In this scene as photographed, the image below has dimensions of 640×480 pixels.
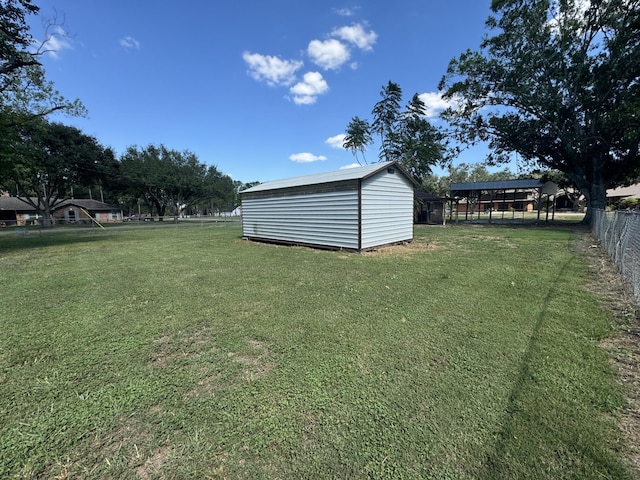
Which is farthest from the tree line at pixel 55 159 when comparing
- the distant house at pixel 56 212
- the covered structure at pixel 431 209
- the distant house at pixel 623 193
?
the distant house at pixel 623 193

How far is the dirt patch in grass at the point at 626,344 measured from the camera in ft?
5.82

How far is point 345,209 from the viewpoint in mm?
8906

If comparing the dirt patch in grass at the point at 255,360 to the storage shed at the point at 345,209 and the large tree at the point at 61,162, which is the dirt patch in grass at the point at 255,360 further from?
the large tree at the point at 61,162

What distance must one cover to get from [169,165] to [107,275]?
3486cm

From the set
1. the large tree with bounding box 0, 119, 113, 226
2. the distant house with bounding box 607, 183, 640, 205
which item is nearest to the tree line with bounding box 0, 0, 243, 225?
the large tree with bounding box 0, 119, 113, 226

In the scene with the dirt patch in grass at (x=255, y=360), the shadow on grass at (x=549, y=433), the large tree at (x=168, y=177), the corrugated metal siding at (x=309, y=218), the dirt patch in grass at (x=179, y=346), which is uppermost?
the large tree at (x=168, y=177)

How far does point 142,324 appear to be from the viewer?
356 centimetres

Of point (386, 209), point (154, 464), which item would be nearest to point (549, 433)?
point (154, 464)

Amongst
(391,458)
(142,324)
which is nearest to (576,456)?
(391,458)

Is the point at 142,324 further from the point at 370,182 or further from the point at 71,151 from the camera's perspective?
the point at 71,151

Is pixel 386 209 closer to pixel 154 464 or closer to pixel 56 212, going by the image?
pixel 154 464

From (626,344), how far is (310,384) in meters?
3.35

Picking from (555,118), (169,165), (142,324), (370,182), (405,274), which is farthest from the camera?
(169,165)

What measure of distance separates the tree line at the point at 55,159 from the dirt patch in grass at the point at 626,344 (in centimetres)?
1663
